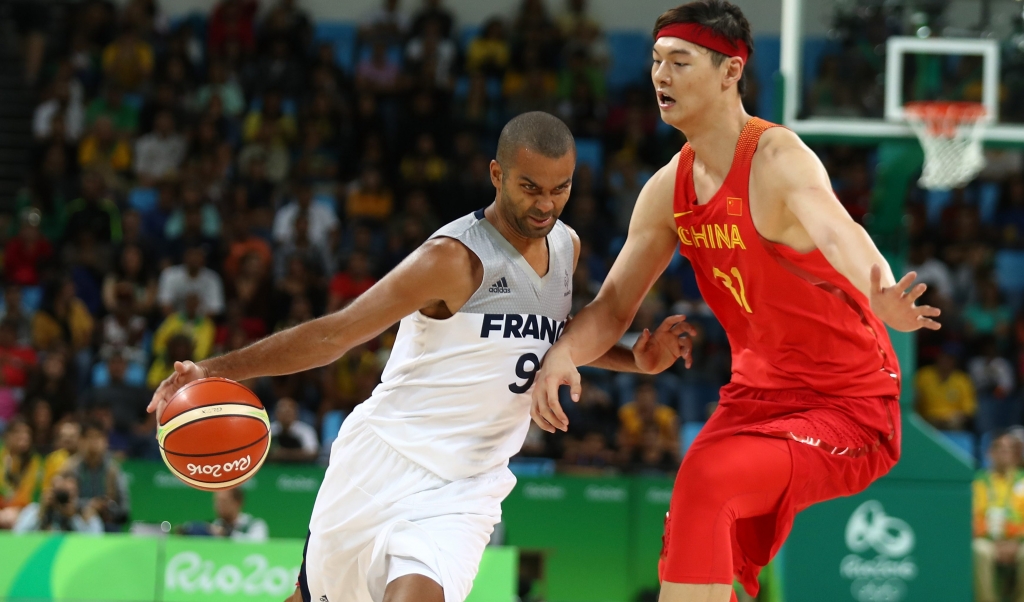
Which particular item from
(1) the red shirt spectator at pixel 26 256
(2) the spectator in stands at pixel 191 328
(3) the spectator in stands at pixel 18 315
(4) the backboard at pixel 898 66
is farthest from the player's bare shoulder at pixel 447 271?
(1) the red shirt spectator at pixel 26 256

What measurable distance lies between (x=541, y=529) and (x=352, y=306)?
5729 millimetres

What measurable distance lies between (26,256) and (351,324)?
32.6 feet

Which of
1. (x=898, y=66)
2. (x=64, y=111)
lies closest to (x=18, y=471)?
(x=64, y=111)

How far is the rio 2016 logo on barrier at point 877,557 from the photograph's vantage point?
28.0 feet

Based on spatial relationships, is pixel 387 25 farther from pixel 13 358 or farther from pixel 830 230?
pixel 830 230

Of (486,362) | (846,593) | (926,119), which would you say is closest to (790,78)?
(926,119)

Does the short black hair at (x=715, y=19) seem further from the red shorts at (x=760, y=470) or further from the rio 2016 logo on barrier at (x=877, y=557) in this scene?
the rio 2016 logo on barrier at (x=877, y=557)

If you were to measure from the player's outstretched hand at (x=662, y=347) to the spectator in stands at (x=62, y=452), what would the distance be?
631cm

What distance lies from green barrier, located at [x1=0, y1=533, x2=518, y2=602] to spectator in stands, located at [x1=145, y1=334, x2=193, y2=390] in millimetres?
3063

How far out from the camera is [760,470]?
12.7 ft

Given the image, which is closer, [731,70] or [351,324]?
Result: [351,324]

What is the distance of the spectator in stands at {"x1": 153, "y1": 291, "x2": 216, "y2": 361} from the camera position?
1156cm

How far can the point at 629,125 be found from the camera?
47.7 feet

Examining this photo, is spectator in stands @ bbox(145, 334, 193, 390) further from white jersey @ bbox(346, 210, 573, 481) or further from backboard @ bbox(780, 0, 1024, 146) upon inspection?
white jersey @ bbox(346, 210, 573, 481)
